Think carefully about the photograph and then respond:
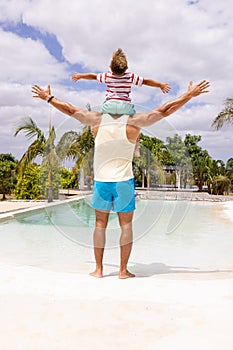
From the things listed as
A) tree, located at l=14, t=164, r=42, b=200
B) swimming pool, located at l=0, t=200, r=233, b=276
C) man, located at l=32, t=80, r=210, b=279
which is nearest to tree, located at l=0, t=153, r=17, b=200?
tree, located at l=14, t=164, r=42, b=200

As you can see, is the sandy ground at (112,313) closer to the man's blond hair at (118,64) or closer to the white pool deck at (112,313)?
the white pool deck at (112,313)

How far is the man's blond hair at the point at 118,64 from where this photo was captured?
11.2 feet

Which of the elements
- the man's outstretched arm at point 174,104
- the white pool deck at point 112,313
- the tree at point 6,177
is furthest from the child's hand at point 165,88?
the tree at point 6,177

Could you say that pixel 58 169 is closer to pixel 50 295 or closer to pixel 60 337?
pixel 50 295

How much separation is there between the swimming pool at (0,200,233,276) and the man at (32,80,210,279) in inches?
33.5

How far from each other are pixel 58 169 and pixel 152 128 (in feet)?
4.19

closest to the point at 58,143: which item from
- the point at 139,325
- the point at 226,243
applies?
the point at 139,325

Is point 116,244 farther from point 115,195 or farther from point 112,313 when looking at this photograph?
point 112,313

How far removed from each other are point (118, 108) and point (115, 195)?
2.59ft

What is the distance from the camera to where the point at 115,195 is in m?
3.54

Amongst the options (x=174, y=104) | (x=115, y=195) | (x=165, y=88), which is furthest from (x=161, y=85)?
(x=115, y=195)

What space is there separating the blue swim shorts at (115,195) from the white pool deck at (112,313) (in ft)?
2.18

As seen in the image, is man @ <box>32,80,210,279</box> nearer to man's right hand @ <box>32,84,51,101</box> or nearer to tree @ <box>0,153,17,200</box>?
man's right hand @ <box>32,84,51,101</box>

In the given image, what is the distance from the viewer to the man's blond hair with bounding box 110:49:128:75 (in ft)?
11.2
